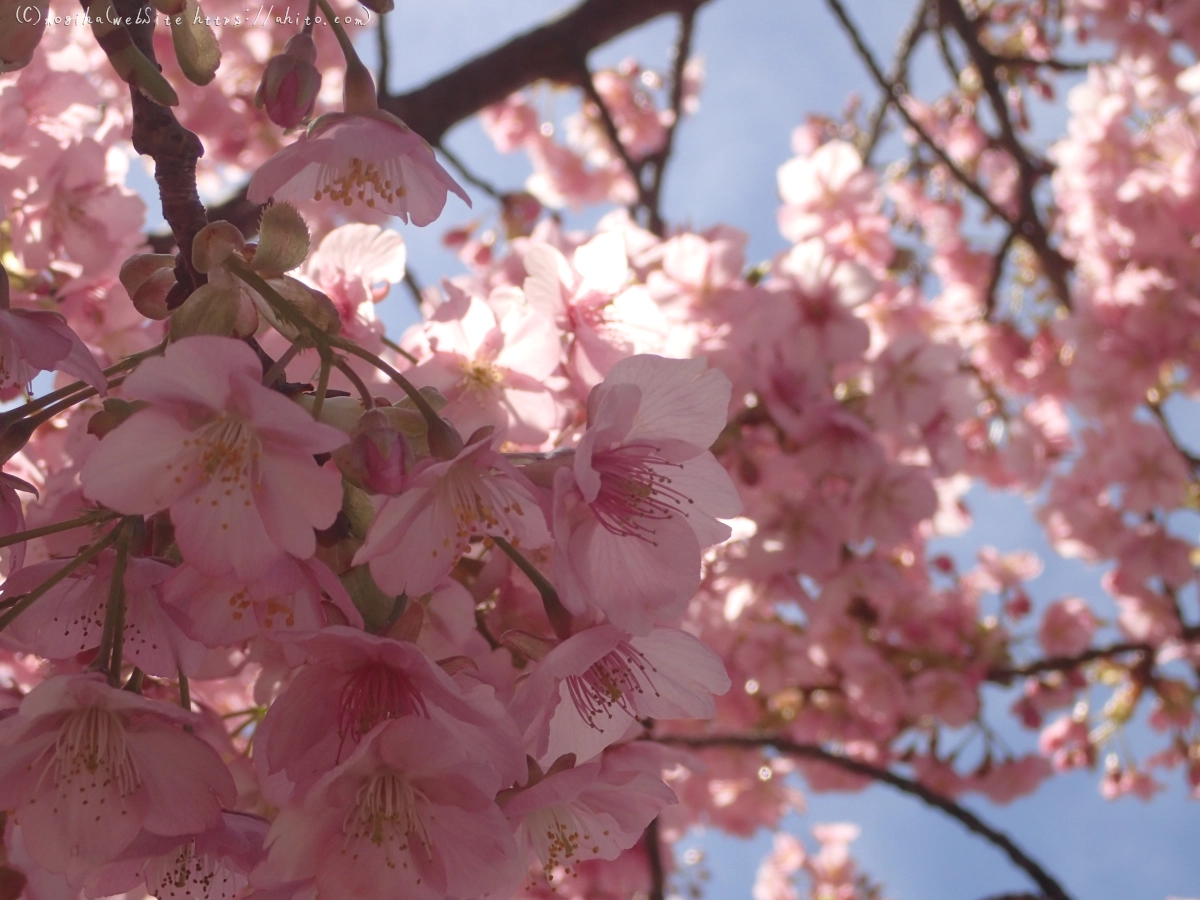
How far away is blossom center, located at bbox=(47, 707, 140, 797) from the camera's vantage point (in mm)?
859

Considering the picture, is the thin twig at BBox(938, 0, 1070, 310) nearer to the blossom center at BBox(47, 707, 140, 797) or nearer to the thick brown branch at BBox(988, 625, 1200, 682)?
the thick brown branch at BBox(988, 625, 1200, 682)

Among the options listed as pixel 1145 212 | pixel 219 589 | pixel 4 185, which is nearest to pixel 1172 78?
pixel 1145 212

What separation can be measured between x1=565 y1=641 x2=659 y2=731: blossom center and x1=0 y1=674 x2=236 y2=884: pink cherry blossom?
0.34m

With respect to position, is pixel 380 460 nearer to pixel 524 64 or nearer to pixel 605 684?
pixel 605 684

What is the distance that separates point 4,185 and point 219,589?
4.15 feet

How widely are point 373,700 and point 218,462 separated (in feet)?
0.78

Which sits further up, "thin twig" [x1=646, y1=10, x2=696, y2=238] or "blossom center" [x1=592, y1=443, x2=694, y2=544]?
"thin twig" [x1=646, y1=10, x2=696, y2=238]

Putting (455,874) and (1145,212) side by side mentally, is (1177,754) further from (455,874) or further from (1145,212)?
(455,874)

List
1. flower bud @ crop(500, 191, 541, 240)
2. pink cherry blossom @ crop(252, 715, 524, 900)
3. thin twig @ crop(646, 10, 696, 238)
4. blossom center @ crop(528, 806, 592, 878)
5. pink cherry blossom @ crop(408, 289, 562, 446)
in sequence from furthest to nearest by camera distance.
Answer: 1. thin twig @ crop(646, 10, 696, 238)
2. flower bud @ crop(500, 191, 541, 240)
3. pink cherry blossom @ crop(408, 289, 562, 446)
4. blossom center @ crop(528, 806, 592, 878)
5. pink cherry blossom @ crop(252, 715, 524, 900)

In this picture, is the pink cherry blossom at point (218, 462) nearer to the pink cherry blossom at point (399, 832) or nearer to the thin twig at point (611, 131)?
the pink cherry blossom at point (399, 832)

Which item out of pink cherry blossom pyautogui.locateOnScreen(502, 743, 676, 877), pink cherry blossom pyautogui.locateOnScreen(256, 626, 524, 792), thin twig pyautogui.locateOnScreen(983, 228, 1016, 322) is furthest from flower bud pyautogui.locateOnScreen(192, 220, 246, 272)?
thin twig pyautogui.locateOnScreen(983, 228, 1016, 322)

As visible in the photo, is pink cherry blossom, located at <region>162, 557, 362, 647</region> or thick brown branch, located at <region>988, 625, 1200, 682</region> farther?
thick brown branch, located at <region>988, 625, 1200, 682</region>

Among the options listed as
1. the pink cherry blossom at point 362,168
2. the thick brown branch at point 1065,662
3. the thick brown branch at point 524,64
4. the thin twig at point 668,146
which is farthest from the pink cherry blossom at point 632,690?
the thick brown branch at point 1065,662

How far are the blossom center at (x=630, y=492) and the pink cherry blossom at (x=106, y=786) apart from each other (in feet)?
1.33
